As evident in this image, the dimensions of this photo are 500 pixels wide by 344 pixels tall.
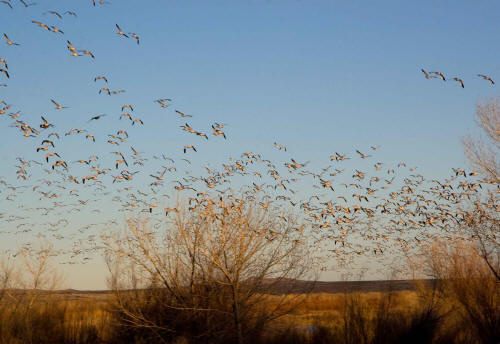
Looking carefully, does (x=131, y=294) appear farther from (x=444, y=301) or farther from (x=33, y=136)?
(x=444, y=301)

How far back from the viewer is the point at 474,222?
18266 millimetres

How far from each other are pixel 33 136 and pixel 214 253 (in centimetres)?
777

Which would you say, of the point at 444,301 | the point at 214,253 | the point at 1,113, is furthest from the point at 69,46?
the point at 444,301

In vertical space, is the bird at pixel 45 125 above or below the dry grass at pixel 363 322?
above

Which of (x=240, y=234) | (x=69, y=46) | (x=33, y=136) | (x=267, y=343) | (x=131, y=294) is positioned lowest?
(x=267, y=343)

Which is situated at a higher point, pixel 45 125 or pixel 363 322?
pixel 45 125

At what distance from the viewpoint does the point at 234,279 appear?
13773 mm

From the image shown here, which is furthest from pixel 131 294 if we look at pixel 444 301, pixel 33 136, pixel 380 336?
pixel 444 301

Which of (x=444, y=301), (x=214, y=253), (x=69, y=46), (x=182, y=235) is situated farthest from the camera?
(x=444, y=301)

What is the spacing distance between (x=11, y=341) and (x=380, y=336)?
485 inches

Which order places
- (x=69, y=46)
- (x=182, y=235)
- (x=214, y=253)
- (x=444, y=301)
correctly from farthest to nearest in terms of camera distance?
(x=444, y=301)
(x=69, y=46)
(x=182, y=235)
(x=214, y=253)

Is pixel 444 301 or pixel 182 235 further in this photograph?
pixel 444 301

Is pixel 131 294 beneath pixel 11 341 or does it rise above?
above

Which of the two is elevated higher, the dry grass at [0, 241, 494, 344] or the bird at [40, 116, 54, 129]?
the bird at [40, 116, 54, 129]
